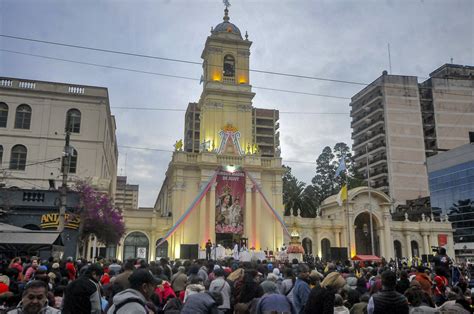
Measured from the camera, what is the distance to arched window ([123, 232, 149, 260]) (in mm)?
37406

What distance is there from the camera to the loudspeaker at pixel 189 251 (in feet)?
99.3

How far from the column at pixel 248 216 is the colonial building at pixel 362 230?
4.50 meters

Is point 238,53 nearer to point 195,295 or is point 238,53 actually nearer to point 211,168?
point 211,168

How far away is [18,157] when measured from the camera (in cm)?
3184

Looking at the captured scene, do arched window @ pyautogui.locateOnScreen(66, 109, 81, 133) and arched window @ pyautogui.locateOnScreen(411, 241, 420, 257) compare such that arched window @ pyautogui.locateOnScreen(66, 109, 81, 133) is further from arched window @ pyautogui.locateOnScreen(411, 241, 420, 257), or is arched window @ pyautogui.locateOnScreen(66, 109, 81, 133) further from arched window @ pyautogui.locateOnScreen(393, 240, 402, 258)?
arched window @ pyautogui.locateOnScreen(411, 241, 420, 257)

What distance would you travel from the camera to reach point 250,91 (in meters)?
43.2

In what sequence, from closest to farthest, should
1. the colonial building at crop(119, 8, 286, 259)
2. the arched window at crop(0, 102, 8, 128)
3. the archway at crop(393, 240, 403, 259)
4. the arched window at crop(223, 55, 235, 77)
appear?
the arched window at crop(0, 102, 8, 128), the colonial building at crop(119, 8, 286, 259), the archway at crop(393, 240, 403, 259), the arched window at crop(223, 55, 235, 77)

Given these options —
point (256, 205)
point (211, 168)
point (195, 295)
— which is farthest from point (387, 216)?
point (195, 295)

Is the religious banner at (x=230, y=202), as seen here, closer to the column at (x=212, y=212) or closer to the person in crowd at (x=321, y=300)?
the column at (x=212, y=212)

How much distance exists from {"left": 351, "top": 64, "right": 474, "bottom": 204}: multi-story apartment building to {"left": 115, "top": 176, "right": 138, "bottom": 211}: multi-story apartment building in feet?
298

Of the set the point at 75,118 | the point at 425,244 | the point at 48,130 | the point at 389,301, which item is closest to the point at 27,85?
the point at 48,130

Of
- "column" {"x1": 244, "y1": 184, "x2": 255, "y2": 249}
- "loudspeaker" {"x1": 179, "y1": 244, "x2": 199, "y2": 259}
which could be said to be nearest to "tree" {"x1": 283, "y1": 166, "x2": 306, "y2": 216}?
"column" {"x1": 244, "y1": 184, "x2": 255, "y2": 249}

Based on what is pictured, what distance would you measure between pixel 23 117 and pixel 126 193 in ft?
364

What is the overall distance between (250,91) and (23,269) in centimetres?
3360
